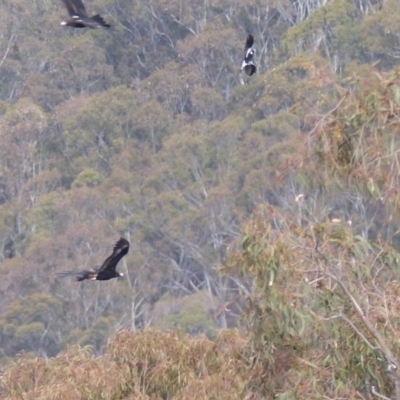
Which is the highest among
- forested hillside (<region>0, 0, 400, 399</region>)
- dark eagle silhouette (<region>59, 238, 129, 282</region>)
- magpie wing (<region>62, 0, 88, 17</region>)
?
magpie wing (<region>62, 0, 88, 17</region>)

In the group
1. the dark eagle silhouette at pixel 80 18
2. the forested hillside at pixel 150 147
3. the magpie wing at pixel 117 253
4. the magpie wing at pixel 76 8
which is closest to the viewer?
the magpie wing at pixel 117 253

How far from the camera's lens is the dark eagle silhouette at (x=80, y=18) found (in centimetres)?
844

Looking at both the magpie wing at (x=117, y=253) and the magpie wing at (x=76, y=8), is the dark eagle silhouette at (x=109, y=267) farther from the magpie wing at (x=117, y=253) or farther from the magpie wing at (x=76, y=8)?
the magpie wing at (x=76, y=8)

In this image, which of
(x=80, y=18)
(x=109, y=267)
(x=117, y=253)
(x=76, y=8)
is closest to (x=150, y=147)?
(x=76, y=8)

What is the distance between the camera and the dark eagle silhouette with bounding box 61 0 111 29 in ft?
27.7

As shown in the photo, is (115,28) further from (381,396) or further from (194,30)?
(381,396)

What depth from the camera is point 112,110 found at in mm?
26609

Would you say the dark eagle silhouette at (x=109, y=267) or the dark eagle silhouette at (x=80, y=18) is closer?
the dark eagle silhouette at (x=109, y=267)

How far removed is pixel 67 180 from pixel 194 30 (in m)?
5.03

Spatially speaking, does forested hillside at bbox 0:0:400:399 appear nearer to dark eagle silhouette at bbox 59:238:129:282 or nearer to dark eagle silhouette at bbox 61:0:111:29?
dark eagle silhouette at bbox 61:0:111:29

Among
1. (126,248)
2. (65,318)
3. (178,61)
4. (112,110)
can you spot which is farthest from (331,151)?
(178,61)

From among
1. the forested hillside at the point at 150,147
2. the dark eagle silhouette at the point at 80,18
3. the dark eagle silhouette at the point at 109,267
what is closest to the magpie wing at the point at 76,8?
the dark eagle silhouette at the point at 80,18

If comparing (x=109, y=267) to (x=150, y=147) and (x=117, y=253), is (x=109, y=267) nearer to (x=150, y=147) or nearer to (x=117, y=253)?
(x=117, y=253)

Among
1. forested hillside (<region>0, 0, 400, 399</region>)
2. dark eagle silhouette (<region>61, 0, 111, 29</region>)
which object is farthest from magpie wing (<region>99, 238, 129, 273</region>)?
forested hillside (<region>0, 0, 400, 399</region>)
